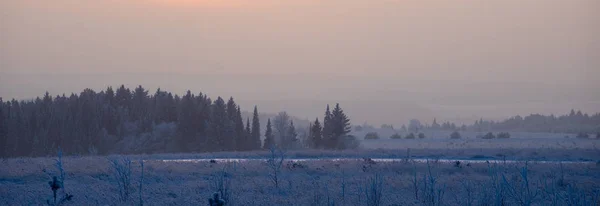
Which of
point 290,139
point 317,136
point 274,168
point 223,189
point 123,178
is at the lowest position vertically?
point 223,189

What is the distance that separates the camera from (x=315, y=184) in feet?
73.7

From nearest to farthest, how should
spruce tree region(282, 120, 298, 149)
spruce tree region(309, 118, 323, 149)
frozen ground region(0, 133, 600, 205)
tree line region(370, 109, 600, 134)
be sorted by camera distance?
1. frozen ground region(0, 133, 600, 205)
2. spruce tree region(309, 118, 323, 149)
3. spruce tree region(282, 120, 298, 149)
4. tree line region(370, 109, 600, 134)

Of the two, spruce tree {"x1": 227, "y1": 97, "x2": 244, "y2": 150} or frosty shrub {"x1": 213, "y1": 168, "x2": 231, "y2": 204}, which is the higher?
spruce tree {"x1": 227, "y1": 97, "x2": 244, "y2": 150}

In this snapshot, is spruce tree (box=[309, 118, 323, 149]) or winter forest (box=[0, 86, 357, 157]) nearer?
winter forest (box=[0, 86, 357, 157])

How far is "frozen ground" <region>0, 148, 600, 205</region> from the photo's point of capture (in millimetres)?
17766

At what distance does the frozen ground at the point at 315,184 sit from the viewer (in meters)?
17.8

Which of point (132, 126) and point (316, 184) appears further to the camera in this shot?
point (132, 126)

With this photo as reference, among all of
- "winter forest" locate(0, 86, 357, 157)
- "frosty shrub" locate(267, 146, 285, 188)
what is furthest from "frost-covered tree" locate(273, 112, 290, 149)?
"frosty shrub" locate(267, 146, 285, 188)

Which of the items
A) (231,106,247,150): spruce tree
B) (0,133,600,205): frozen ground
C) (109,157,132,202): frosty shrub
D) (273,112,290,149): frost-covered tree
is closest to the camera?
(0,133,600,205): frozen ground

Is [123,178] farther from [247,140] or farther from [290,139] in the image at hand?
[290,139]

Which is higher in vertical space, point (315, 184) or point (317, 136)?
point (317, 136)

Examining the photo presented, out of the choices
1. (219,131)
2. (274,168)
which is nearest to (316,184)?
(274,168)

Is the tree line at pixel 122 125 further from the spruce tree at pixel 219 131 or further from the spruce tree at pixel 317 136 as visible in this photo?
the spruce tree at pixel 317 136

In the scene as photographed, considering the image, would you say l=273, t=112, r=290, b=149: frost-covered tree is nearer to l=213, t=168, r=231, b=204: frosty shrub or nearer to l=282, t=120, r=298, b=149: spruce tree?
l=282, t=120, r=298, b=149: spruce tree
